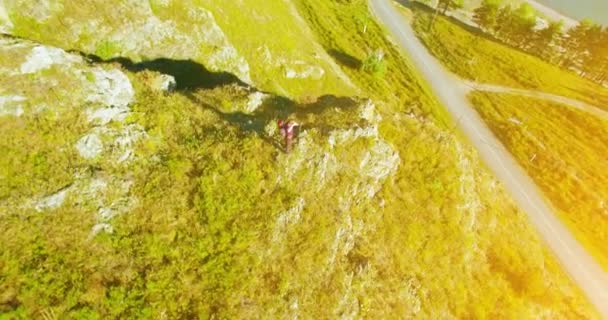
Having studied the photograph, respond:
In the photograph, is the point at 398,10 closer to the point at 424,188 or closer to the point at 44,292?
the point at 424,188

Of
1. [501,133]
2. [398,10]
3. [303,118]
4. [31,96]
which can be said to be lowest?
[501,133]

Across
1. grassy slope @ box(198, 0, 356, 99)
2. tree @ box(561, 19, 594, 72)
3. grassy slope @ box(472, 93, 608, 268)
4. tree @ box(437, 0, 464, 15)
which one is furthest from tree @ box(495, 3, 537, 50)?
grassy slope @ box(198, 0, 356, 99)

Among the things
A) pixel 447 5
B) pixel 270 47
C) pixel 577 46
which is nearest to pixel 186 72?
pixel 270 47

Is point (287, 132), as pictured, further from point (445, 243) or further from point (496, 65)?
point (496, 65)

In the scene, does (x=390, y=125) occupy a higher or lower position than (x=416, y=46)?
higher

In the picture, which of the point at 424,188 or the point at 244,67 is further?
the point at 244,67

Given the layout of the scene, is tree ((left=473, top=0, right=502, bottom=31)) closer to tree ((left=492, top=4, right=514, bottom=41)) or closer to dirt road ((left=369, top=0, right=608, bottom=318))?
tree ((left=492, top=4, right=514, bottom=41))

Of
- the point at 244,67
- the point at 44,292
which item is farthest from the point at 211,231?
the point at 244,67
